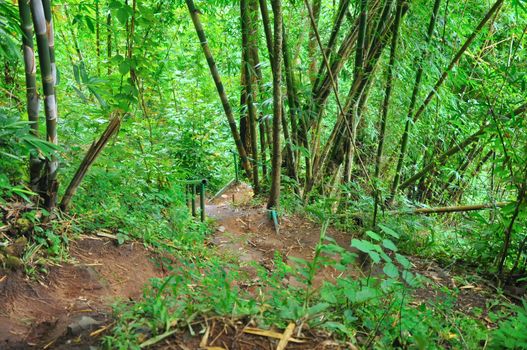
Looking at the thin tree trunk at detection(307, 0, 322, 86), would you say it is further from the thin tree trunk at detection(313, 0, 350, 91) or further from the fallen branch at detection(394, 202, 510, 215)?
the fallen branch at detection(394, 202, 510, 215)

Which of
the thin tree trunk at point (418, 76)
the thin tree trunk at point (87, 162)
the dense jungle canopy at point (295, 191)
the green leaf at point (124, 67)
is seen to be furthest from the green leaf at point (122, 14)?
the thin tree trunk at point (418, 76)

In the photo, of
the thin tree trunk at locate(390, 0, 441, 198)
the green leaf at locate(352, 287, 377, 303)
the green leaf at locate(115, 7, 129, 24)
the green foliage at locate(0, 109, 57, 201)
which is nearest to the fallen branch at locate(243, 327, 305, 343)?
the green leaf at locate(352, 287, 377, 303)

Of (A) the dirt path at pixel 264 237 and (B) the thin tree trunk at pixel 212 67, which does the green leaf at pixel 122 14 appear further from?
(A) the dirt path at pixel 264 237

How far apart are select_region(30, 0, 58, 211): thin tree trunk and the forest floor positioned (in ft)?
1.12

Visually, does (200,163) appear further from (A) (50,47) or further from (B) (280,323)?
(B) (280,323)

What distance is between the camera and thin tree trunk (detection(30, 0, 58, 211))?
6.06 ft

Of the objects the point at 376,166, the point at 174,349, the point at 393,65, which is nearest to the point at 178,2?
the point at 393,65

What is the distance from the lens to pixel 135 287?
7.00ft

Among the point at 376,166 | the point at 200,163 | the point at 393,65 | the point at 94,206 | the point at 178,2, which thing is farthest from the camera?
the point at 200,163

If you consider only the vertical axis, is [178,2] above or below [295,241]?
above

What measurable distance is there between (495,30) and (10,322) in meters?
4.18

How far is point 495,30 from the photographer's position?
12.1 feet

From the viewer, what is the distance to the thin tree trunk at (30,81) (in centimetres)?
182

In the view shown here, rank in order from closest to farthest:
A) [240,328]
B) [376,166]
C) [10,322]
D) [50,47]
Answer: [240,328] < [10,322] < [50,47] < [376,166]
